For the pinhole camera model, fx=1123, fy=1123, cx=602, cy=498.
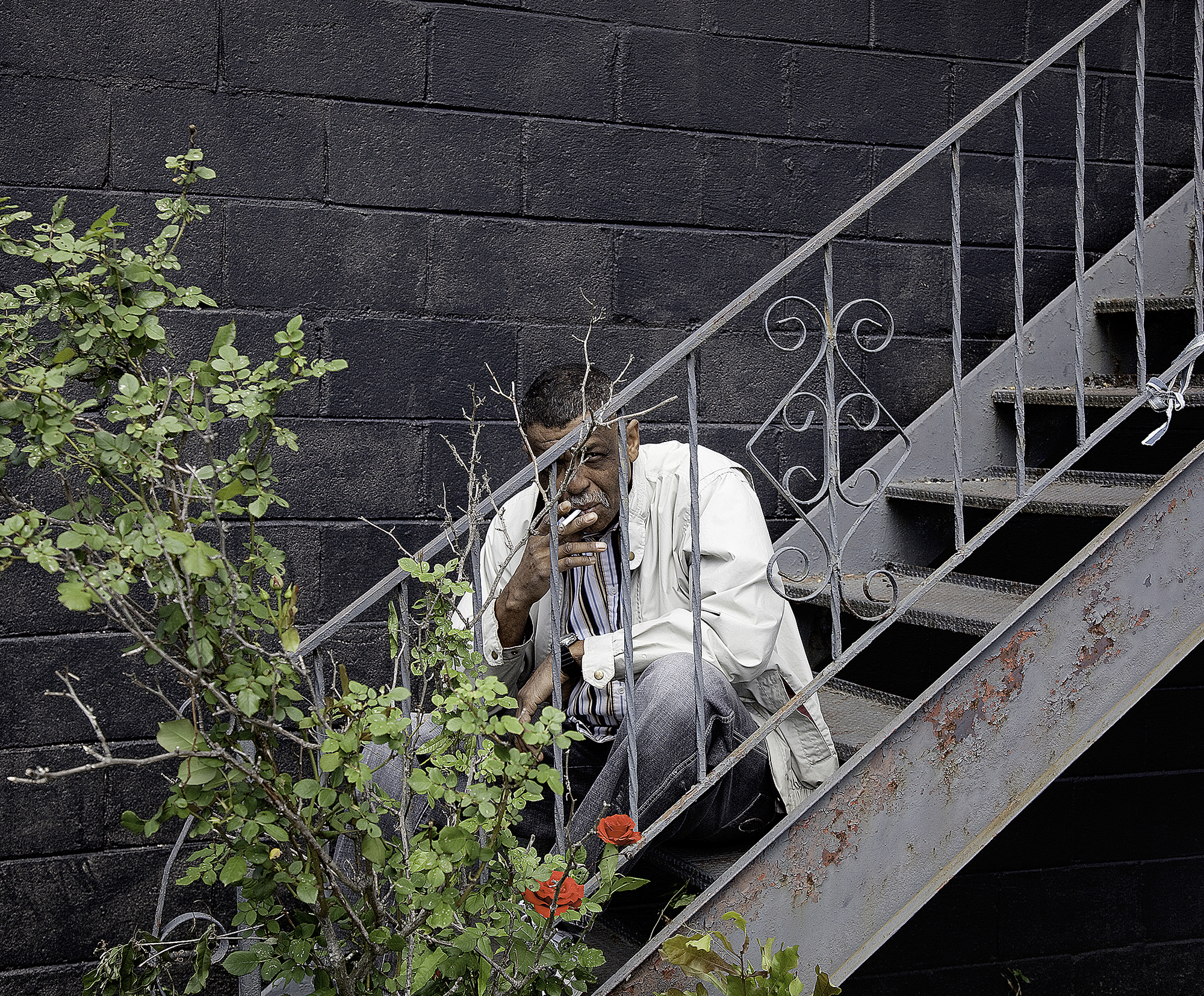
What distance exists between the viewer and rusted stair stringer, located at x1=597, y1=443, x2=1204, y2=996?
216 cm

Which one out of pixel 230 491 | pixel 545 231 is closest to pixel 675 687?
pixel 230 491

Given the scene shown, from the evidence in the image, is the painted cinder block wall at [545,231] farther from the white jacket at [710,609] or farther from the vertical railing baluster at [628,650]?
the vertical railing baluster at [628,650]

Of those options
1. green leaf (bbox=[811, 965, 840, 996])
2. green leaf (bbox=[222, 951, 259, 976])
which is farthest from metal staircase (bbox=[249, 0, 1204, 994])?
green leaf (bbox=[222, 951, 259, 976])

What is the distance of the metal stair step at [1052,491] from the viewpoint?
2.59m

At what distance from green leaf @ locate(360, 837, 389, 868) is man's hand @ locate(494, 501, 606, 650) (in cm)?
70

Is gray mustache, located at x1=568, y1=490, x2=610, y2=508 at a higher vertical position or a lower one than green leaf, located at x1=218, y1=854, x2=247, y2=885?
higher

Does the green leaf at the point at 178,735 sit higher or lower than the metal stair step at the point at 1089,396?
lower

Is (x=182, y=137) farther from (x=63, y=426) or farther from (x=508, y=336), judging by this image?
(x=63, y=426)

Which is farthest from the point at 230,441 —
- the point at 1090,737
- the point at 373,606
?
the point at 1090,737

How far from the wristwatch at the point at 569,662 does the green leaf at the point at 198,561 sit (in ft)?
3.56

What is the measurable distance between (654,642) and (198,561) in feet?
3.60

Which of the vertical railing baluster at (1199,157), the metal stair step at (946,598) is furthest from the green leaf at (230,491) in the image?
the vertical railing baluster at (1199,157)

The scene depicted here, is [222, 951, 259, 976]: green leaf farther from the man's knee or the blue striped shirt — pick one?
the blue striped shirt

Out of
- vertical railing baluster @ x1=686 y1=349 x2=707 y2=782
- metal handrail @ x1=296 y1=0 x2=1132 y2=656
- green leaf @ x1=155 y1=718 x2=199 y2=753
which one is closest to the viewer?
green leaf @ x1=155 y1=718 x2=199 y2=753
